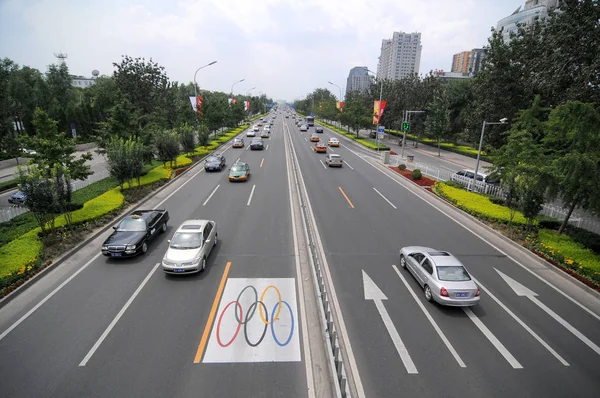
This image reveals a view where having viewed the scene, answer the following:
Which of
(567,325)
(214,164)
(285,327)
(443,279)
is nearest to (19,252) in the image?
(285,327)

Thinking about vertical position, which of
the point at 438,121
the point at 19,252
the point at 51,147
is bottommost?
the point at 19,252

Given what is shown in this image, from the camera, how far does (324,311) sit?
9.73m

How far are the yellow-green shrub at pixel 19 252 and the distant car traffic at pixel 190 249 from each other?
18.8 ft

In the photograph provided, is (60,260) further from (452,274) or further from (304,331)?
(452,274)

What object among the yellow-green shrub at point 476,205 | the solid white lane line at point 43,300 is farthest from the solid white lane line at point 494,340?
the solid white lane line at point 43,300

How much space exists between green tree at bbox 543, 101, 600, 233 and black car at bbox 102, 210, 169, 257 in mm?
19411

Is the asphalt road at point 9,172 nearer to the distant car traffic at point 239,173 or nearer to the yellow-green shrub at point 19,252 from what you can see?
the yellow-green shrub at point 19,252

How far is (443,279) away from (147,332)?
9.51 meters

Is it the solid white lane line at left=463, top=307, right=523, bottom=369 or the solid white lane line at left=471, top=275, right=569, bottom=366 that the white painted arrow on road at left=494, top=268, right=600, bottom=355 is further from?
the solid white lane line at left=463, top=307, right=523, bottom=369

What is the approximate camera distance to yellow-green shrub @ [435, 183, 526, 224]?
1919 centimetres

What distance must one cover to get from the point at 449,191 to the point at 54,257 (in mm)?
24969

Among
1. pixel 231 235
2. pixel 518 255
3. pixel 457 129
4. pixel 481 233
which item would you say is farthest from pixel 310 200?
pixel 457 129

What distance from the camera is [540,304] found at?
1137 cm

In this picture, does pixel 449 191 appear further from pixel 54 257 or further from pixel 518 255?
pixel 54 257
